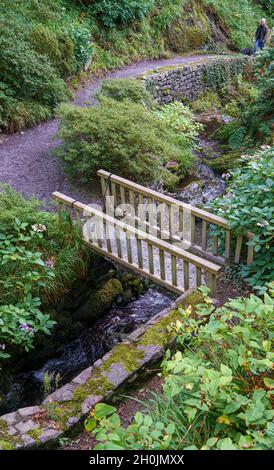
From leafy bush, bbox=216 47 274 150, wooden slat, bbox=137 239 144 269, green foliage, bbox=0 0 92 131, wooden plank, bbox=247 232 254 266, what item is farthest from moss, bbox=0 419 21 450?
leafy bush, bbox=216 47 274 150

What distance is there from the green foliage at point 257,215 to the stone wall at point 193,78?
6970mm

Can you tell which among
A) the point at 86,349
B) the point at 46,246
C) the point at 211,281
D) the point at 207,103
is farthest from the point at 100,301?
the point at 207,103

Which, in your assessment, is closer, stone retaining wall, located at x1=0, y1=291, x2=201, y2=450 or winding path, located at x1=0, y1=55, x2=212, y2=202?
stone retaining wall, located at x1=0, y1=291, x2=201, y2=450

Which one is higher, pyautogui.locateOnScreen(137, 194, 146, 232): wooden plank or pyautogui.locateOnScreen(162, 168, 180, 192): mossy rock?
pyautogui.locateOnScreen(137, 194, 146, 232): wooden plank

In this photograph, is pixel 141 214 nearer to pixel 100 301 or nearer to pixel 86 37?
pixel 100 301

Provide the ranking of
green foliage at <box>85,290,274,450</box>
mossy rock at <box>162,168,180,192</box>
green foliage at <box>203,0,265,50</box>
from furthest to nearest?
green foliage at <box>203,0,265,50</box>, mossy rock at <box>162,168,180,192</box>, green foliage at <box>85,290,274,450</box>

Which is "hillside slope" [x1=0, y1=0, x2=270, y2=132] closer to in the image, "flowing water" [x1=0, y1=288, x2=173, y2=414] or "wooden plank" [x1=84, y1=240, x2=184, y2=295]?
"wooden plank" [x1=84, y1=240, x2=184, y2=295]

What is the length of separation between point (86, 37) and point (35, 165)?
16.1 feet

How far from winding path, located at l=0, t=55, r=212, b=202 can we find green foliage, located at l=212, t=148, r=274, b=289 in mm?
2652

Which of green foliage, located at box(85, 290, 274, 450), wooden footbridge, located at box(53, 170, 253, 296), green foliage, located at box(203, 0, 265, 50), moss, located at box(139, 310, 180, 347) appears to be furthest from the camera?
green foliage, located at box(203, 0, 265, 50)

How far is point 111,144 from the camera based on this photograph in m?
6.97

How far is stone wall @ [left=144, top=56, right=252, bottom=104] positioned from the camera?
12.3m

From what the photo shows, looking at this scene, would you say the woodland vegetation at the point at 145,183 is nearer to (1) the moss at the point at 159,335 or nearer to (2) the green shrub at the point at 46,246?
(2) the green shrub at the point at 46,246
